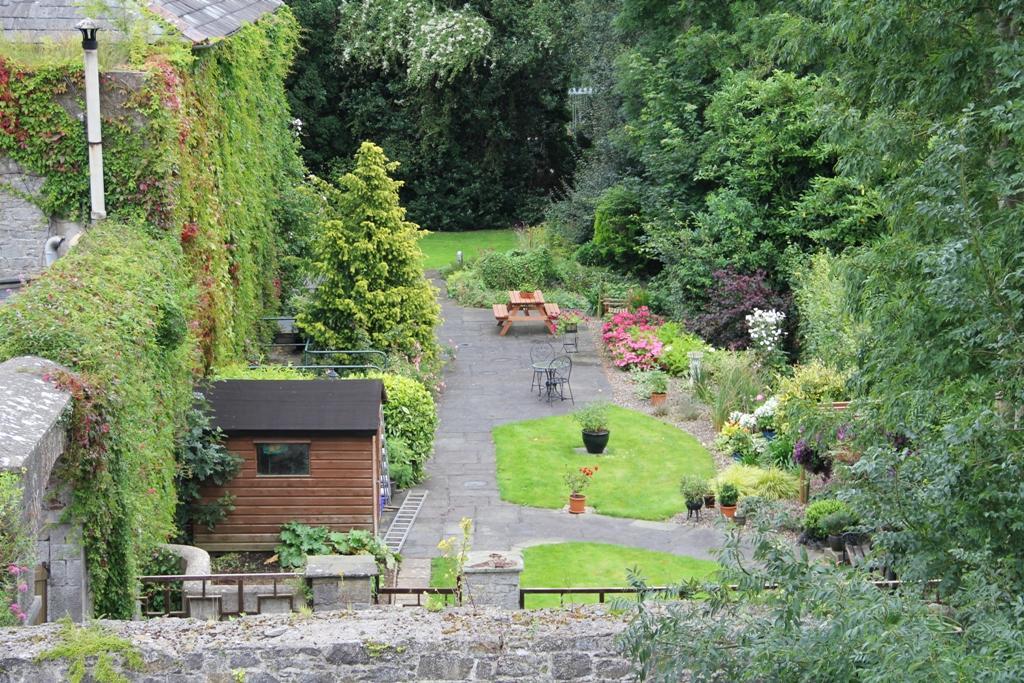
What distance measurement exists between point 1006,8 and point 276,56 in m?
15.3

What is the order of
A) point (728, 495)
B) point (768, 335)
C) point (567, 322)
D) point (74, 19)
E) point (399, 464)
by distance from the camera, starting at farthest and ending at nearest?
point (567, 322) < point (768, 335) < point (399, 464) < point (728, 495) < point (74, 19)

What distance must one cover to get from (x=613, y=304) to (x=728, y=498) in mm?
11340

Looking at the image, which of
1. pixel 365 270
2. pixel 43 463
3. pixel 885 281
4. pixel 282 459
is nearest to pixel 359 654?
pixel 43 463

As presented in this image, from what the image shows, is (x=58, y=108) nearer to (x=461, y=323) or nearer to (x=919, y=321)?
(x=919, y=321)

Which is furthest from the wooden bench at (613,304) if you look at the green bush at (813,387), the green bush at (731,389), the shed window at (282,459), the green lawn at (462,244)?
the shed window at (282,459)

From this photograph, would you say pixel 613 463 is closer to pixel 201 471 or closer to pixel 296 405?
pixel 296 405

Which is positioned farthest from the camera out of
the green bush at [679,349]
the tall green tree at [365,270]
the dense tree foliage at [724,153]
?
the dense tree foliage at [724,153]

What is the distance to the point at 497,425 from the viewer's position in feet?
65.3

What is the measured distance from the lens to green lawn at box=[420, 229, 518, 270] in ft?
109

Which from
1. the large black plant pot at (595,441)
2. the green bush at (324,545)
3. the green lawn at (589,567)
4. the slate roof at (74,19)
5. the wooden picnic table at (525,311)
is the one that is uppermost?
the slate roof at (74,19)

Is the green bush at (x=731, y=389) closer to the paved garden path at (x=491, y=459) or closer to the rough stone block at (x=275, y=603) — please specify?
the paved garden path at (x=491, y=459)

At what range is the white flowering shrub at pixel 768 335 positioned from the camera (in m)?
21.2

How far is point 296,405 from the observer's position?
1459 cm

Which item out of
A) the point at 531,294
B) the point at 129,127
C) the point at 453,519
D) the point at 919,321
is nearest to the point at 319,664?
the point at 919,321
